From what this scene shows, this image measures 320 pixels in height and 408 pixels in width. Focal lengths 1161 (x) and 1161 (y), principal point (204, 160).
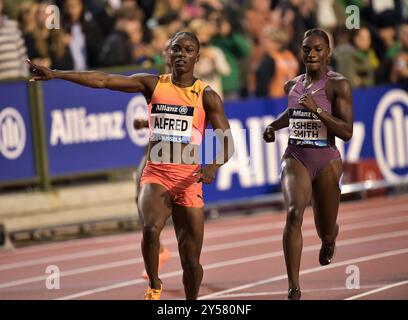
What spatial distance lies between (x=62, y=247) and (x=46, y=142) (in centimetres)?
143

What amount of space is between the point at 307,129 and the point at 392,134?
27.8 feet

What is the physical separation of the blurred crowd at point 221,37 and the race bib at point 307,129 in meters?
4.71

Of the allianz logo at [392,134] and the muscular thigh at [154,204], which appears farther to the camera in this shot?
the allianz logo at [392,134]

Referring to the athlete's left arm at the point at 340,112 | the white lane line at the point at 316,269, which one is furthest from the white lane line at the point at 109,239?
the athlete's left arm at the point at 340,112

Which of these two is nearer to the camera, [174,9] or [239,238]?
[239,238]

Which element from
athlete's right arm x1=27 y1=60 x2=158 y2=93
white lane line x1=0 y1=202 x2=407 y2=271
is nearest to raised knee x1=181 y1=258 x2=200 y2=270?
athlete's right arm x1=27 y1=60 x2=158 y2=93

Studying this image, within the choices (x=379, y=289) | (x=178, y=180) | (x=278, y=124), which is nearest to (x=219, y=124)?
(x=178, y=180)

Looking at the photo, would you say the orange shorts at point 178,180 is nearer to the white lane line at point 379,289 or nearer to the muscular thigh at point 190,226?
the muscular thigh at point 190,226

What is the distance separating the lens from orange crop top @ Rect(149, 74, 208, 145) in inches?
357

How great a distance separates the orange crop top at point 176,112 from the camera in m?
9.07

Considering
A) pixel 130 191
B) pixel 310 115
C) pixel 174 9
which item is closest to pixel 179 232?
pixel 310 115

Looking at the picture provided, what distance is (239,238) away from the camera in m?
14.6

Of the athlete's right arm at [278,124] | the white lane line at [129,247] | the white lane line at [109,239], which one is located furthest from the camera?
the white lane line at [109,239]

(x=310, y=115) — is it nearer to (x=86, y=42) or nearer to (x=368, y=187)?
(x=86, y=42)
